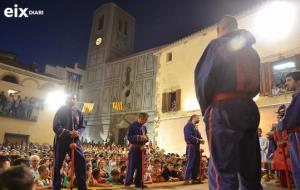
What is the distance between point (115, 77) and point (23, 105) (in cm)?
1076

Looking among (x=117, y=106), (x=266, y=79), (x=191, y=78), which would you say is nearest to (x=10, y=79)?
(x=117, y=106)

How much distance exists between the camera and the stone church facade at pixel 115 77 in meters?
27.7

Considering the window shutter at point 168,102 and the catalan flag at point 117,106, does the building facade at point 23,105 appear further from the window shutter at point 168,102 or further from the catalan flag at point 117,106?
the window shutter at point 168,102

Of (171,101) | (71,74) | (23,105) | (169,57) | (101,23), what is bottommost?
(23,105)

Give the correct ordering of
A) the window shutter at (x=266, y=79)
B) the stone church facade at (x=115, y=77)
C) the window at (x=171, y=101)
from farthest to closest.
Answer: the stone church facade at (x=115, y=77)
the window at (x=171, y=101)
the window shutter at (x=266, y=79)

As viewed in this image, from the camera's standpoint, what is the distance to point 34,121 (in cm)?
2427

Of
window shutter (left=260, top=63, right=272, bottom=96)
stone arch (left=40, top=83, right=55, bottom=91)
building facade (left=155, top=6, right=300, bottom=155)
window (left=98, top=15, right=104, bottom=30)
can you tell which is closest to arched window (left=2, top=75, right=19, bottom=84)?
stone arch (left=40, top=83, right=55, bottom=91)

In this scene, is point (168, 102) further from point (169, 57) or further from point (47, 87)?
point (47, 87)

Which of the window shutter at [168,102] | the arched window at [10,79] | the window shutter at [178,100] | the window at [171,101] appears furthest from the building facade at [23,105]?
the window shutter at [178,100]

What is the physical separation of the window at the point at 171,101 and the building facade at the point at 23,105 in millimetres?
10737

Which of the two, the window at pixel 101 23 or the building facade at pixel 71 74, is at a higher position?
the window at pixel 101 23

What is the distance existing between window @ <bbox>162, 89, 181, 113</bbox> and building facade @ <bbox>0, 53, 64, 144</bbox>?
10.7 metres

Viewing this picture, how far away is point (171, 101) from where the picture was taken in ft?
73.2

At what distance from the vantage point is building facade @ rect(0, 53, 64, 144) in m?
22.6
